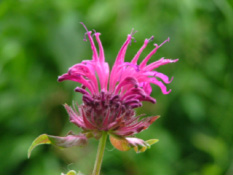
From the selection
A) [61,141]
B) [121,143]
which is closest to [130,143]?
[121,143]

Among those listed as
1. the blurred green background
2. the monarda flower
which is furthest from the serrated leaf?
the blurred green background

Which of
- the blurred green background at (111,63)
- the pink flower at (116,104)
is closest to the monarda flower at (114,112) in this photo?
the pink flower at (116,104)

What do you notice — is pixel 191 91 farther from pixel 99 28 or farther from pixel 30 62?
pixel 30 62

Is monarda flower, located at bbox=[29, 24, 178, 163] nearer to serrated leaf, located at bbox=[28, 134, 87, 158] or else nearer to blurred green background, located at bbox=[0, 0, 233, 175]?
serrated leaf, located at bbox=[28, 134, 87, 158]

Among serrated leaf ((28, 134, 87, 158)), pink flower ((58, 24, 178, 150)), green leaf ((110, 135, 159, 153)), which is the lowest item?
green leaf ((110, 135, 159, 153))

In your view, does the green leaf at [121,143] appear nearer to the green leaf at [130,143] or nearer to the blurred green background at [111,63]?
the green leaf at [130,143]

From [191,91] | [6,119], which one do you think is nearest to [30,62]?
[6,119]

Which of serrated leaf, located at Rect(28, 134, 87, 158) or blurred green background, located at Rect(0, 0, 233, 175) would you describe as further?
blurred green background, located at Rect(0, 0, 233, 175)

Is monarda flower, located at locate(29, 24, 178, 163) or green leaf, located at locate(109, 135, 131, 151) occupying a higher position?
monarda flower, located at locate(29, 24, 178, 163)

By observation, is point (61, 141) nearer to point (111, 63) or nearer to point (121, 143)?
point (121, 143)
